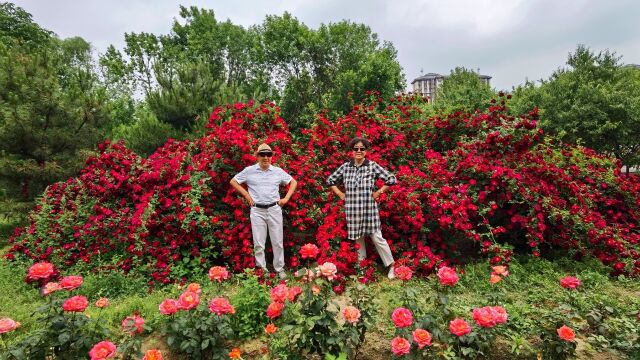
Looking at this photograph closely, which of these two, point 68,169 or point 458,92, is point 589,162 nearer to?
point 458,92

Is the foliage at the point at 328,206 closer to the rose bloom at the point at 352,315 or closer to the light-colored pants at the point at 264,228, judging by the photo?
the light-colored pants at the point at 264,228

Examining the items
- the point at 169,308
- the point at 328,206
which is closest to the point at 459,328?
the point at 169,308

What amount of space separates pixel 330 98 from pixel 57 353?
17140 mm

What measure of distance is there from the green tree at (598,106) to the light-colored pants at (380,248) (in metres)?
11.0

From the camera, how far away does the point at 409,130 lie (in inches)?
263

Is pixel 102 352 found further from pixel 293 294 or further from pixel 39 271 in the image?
pixel 293 294

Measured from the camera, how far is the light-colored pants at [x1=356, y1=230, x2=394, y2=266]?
4.35 metres

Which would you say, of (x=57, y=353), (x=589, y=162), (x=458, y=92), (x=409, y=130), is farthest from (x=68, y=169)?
(x=458, y=92)

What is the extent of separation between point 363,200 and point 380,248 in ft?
2.12

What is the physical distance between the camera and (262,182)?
4258 millimetres

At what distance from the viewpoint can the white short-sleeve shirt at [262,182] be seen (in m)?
4.24

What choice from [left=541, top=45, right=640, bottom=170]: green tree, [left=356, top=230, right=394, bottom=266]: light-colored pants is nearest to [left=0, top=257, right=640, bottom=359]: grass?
[left=356, top=230, right=394, bottom=266]: light-colored pants

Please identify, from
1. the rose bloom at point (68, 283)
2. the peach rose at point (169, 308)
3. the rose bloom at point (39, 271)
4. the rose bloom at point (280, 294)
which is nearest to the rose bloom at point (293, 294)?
the rose bloom at point (280, 294)

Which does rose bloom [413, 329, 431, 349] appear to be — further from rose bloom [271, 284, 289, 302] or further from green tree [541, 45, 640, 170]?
green tree [541, 45, 640, 170]
